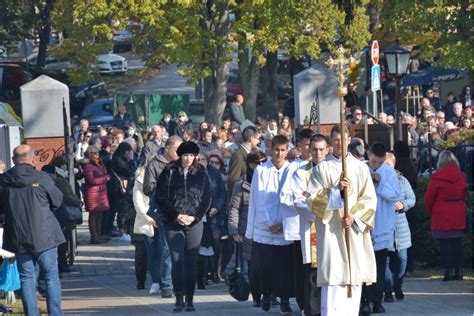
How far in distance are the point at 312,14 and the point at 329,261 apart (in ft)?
70.2

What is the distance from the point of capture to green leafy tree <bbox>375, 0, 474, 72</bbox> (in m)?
25.8

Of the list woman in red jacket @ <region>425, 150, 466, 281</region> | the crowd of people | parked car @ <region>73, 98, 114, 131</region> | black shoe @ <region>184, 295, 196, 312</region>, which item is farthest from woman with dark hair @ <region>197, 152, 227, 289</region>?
parked car @ <region>73, 98, 114, 131</region>

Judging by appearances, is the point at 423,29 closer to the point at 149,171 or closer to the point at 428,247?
the point at 428,247

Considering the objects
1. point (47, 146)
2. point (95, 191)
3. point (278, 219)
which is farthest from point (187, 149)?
point (95, 191)

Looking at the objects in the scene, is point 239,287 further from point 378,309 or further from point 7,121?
point 7,121

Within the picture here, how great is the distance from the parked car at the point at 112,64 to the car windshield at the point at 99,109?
1297 cm

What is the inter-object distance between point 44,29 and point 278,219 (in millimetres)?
38998

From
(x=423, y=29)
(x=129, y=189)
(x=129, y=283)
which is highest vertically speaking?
(x=423, y=29)

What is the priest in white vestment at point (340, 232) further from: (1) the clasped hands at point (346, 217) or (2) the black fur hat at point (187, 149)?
(2) the black fur hat at point (187, 149)

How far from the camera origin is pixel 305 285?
12.4 meters

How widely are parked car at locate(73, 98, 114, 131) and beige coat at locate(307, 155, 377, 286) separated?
91.9 ft

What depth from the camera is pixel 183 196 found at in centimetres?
1350

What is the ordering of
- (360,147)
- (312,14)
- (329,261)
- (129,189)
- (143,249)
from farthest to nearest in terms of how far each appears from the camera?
1. (312,14)
2. (129,189)
3. (143,249)
4. (360,147)
5. (329,261)

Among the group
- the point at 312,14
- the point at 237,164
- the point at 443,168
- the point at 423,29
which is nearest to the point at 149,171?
the point at 237,164
